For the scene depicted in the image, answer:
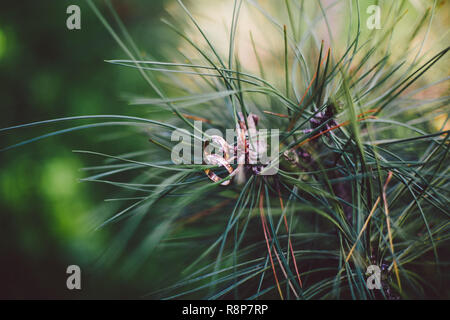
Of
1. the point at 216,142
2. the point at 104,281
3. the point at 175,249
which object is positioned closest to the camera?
the point at 216,142

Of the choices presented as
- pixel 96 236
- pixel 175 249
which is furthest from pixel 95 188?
pixel 175 249

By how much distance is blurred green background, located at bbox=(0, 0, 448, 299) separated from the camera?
40cm

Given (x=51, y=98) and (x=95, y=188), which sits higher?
(x=51, y=98)

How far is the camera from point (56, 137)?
0.44m

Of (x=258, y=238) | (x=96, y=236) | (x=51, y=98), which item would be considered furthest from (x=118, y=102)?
(x=258, y=238)

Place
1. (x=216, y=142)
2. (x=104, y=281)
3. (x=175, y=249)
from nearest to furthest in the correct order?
(x=216, y=142)
(x=175, y=249)
(x=104, y=281)

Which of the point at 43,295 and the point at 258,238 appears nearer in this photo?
the point at 258,238

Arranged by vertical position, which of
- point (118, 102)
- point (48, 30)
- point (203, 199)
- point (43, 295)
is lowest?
point (43, 295)

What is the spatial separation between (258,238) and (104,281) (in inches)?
9.7

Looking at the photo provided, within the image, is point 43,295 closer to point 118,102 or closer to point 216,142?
point 118,102

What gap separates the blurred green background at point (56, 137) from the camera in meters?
0.40

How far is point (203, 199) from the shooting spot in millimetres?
230

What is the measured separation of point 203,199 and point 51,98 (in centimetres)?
36
